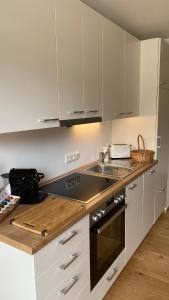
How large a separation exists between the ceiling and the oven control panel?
61.6 inches

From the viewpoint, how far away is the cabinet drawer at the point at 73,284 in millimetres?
1264

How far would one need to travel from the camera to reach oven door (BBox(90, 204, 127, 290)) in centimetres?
157

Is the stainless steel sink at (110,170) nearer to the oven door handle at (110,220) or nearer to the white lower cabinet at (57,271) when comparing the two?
the oven door handle at (110,220)

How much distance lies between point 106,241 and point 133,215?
1.68ft

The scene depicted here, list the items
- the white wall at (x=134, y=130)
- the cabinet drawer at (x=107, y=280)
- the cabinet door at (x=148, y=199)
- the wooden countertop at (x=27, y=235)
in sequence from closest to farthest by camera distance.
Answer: the wooden countertop at (x=27, y=235), the cabinet drawer at (x=107, y=280), the cabinet door at (x=148, y=199), the white wall at (x=134, y=130)

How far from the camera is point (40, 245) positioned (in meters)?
1.09

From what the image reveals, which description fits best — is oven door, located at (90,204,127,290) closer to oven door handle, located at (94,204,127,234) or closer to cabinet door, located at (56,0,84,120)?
oven door handle, located at (94,204,127,234)

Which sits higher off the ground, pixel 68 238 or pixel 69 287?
pixel 68 238

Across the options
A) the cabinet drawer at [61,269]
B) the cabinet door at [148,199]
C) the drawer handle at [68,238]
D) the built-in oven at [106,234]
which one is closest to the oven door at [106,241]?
the built-in oven at [106,234]

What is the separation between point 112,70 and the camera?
2.09 metres

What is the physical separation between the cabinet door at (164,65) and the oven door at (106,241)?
1.55 m

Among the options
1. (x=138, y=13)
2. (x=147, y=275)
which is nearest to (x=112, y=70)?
(x=138, y=13)

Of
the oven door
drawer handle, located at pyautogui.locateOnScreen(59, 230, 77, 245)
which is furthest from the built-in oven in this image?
drawer handle, located at pyautogui.locateOnScreen(59, 230, 77, 245)

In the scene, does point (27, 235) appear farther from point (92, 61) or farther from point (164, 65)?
point (164, 65)
